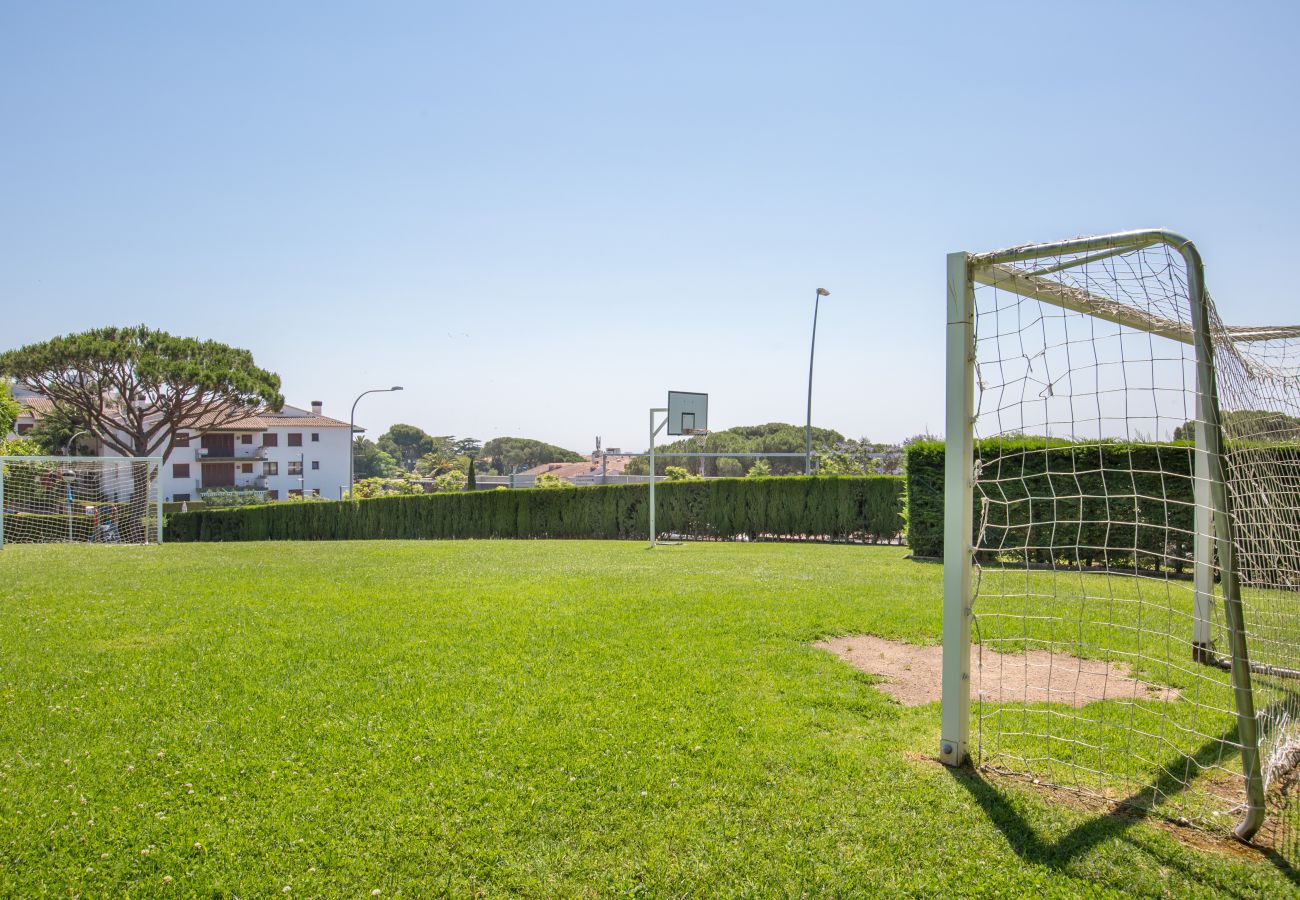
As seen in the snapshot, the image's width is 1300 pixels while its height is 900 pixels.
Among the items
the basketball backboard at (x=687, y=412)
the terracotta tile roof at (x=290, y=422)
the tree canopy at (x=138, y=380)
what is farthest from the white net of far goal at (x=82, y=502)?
the terracotta tile roof at (x=290, y=422)

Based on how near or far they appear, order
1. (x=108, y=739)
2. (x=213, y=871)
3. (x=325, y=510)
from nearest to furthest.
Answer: (x=213, y=871) → (x=108, y=739) → (x=325, y=510)

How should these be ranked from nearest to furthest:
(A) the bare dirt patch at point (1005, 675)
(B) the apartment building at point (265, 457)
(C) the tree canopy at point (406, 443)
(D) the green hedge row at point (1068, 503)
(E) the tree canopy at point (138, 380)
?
(A) the bare dirt patch at point (1005, 675) < (D) the green hedge row at point (1068, 503) < (E) the tree canopy at point (138, 380) < (B) the apartment building at point (265, 457) < (C) the tree canopy at point (406, 443)

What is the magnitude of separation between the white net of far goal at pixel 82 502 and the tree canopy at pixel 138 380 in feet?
68.1

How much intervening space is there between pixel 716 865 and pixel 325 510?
2510 centimetres

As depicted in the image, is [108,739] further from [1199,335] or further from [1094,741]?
[1199,335]

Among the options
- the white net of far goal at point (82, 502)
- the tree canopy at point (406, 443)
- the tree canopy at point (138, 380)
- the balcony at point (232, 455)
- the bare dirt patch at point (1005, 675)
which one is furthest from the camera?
the tree canopy at point (406, 443)

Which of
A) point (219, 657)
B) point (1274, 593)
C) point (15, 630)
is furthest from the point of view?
point (15, 630)

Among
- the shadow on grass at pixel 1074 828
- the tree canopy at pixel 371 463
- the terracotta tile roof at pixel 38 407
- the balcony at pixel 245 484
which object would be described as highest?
the terracotta tile roof at pixel 38 407

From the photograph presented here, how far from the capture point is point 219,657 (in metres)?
5.43

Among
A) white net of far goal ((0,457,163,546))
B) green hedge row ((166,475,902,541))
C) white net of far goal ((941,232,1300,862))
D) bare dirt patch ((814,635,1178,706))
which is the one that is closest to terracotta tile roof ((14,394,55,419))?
green hedge row ((166,475,902,541))

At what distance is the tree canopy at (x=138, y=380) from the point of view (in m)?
36.2

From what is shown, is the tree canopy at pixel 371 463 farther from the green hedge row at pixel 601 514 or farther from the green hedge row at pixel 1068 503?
the green hedge row at pixel 1068 503

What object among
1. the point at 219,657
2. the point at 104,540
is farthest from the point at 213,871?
the point at 104,540

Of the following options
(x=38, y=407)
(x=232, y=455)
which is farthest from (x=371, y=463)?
(x=38, y=407)
